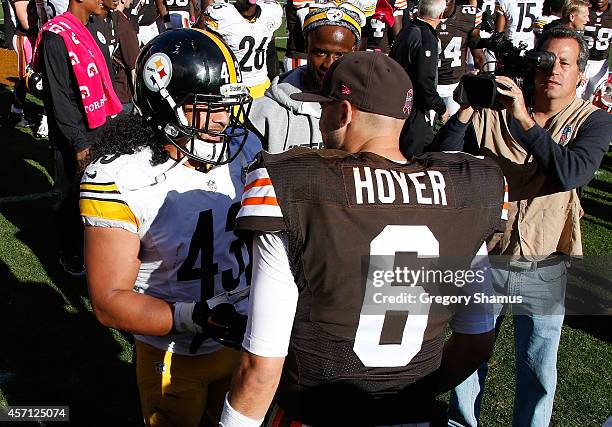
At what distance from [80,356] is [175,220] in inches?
92.9

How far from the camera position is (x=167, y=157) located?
2.47m

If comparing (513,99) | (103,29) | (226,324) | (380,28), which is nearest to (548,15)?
(380,28)

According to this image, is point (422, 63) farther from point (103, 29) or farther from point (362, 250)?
point (362, 250)

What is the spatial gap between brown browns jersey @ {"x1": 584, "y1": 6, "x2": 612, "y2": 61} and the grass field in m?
3.80

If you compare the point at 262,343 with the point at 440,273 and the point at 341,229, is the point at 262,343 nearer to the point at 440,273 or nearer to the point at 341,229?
the point at 341,229

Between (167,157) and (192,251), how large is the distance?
345mm

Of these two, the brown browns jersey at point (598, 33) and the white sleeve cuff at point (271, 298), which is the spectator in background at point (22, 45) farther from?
the white sleeve cuff at point (271, 298)

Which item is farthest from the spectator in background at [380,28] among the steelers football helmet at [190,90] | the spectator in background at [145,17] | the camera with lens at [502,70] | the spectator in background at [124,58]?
the steelers football helmet at [190,90]

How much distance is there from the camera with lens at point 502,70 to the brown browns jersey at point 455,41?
586 centimetres

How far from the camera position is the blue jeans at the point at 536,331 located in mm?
3270

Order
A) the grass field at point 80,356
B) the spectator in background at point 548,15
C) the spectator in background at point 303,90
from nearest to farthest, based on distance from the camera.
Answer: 1. the spectator in background at point 303,90
2. the grass field at point 80,356
3. the spectator in background at point 548,15

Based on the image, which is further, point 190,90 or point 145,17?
point 145,17

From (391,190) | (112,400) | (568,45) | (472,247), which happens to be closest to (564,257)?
(568,45)

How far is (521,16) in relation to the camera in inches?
410
